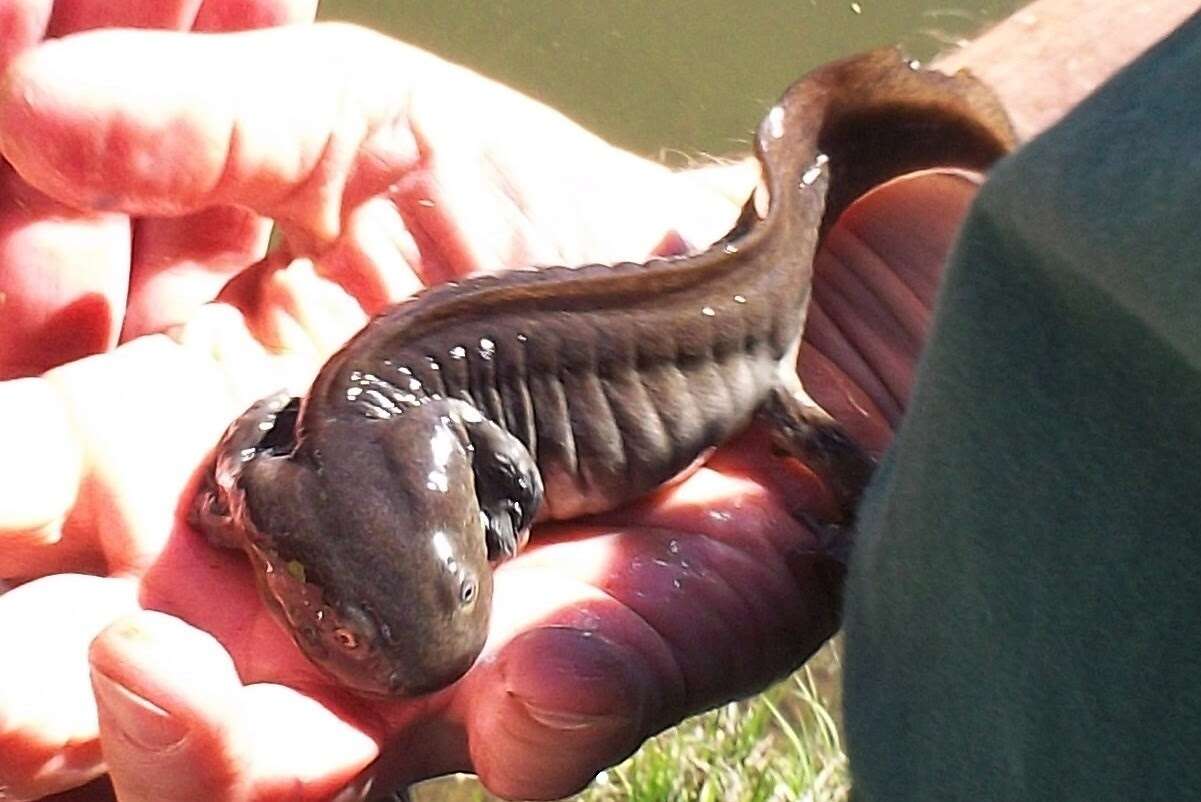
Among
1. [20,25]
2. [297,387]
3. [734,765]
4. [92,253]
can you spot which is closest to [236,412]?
[297,387]

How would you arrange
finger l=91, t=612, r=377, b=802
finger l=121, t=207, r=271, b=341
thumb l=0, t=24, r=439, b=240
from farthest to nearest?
1. finger l=121, t=207, r=271, b=341
2. thumb l=0, t=24, r=439, b=240
3. finger l=91, t=612, r=377, b=802

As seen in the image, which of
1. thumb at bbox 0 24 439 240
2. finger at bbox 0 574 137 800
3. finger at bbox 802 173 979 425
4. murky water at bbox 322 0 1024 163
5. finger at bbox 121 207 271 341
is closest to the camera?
finger at bbox 0 574 137 800

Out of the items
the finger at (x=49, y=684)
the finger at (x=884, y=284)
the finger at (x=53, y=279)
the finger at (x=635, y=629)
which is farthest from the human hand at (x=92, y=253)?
the finger at (x=884, y=284)

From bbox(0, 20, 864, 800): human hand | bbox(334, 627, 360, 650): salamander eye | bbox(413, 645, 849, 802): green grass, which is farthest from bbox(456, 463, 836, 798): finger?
bbox(413, 645, 849, 802): green grass

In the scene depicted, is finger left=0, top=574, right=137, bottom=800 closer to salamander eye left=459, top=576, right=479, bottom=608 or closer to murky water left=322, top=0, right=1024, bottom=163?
salamander eye left=459, top=576, right=479, bottom=608

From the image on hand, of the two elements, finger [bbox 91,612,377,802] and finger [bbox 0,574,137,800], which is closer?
finger [bbox 91,612,377,802]

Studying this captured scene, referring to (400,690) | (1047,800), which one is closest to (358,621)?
(400,690)

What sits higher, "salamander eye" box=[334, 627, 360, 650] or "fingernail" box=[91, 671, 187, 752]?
"fingernail" box=[91, 671, 187, 752]

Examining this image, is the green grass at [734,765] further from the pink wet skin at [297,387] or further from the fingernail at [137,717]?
the fingernail at [137,717]
